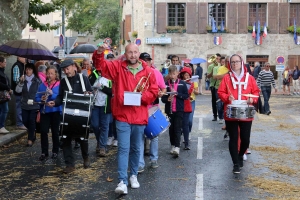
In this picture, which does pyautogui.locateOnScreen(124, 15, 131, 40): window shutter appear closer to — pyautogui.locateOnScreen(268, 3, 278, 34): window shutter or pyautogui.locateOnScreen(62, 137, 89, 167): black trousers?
pyautogui.locateOnScreen(268, 3, 278, 34): window shutter

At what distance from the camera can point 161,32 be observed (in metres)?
41.3

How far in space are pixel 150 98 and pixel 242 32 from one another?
34.3 meters

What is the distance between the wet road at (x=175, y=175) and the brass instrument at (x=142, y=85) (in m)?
1.33

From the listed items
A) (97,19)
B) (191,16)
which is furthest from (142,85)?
(97,19)

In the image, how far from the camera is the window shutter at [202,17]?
40812 millimetres

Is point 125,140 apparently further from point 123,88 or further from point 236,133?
point 236,133

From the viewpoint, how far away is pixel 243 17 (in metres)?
41.2

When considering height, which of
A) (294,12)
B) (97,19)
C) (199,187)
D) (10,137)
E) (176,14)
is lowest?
(199,187)

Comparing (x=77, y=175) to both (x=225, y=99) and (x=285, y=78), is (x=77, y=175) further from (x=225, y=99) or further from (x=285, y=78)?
(x=285, y=78)

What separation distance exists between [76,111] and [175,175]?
5.74 ft

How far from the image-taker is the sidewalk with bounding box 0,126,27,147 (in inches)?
500

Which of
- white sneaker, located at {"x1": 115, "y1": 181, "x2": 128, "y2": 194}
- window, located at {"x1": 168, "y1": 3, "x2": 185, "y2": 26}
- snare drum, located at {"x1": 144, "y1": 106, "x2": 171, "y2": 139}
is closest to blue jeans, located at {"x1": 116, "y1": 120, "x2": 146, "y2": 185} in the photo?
white sneaker, located at {"x1": 115, "y1": 181, "x2": 128, "y2": 194}

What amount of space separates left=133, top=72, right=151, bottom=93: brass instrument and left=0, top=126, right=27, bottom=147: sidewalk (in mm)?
5530

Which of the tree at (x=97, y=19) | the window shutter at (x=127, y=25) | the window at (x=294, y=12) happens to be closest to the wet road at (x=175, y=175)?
the window at (x=294, y=12)
